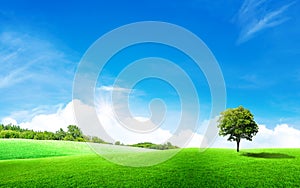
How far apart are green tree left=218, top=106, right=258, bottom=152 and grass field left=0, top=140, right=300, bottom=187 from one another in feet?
8.24

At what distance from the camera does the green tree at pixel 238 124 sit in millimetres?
37188

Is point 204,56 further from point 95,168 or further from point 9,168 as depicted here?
point 9,168


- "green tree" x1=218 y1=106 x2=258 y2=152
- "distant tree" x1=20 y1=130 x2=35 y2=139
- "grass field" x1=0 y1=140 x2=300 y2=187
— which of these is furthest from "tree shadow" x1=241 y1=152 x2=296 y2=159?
"distant tree" x1=20 y1=130 x2=35 y2=139

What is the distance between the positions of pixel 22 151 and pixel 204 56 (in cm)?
4066

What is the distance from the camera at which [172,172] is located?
2895 cm

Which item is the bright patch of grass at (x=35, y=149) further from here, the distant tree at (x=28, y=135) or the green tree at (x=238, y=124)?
the green tree at (x=238, y=124)

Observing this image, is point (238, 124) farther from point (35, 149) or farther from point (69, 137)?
point (69, 137)

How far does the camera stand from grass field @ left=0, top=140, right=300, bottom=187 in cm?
2594

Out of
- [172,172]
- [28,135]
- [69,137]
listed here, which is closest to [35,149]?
[28,135]

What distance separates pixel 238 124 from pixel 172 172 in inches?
477

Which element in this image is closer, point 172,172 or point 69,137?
point 172,172

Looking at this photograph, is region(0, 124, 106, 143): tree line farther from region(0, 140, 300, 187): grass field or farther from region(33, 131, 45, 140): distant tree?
region(0, 140, 300, 187): grass field

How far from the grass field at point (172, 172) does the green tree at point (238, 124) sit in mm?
2511

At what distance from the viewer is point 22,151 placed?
171ft
